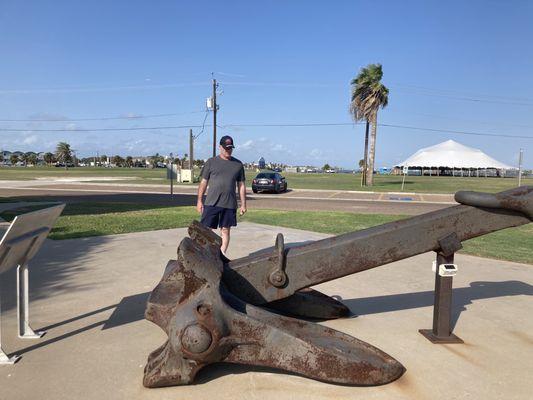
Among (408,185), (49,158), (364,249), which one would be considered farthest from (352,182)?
(49,158)

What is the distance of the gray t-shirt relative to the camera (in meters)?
5.36

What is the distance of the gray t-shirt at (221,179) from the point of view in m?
5.36

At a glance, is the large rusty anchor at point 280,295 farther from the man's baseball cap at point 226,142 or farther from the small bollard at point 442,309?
the man's baseball cap at point 226,142

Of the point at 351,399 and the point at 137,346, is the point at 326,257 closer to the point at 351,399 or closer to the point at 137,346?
the point at 351,399

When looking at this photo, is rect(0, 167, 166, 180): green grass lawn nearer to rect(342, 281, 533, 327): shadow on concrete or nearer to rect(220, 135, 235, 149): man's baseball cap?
rect(220, 135, 235, 149): man's baseball cap

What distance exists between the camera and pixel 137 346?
338 cm

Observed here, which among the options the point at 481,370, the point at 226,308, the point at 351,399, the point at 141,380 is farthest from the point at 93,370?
the point at 481,370

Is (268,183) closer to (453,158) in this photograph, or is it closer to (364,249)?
(364,249)

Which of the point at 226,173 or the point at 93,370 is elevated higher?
the point at 226,173

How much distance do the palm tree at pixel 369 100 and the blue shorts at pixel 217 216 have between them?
31442 millimetres

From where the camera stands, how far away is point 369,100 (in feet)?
118

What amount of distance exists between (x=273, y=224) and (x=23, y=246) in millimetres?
7934

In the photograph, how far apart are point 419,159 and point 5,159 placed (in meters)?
131

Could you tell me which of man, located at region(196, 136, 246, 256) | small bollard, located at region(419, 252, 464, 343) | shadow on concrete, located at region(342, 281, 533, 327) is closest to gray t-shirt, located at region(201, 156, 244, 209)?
man, located at region(196, 136, 246, 256)
